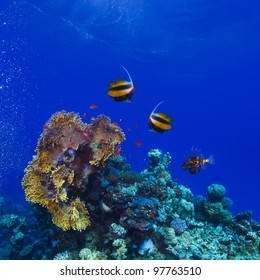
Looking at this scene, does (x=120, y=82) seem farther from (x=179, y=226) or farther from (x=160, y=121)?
(x=179, y=226)

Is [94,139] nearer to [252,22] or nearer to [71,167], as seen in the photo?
[71,167]

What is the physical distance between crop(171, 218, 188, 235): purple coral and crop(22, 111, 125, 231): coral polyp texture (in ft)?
8.22

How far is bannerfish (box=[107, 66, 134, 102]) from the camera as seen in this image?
4.56 m

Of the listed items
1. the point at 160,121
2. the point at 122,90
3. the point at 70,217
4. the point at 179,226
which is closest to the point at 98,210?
the point at 70,217

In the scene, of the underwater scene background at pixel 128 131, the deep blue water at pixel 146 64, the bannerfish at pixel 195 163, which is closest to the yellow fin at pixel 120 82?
the underwater scene background at pixel 128 131

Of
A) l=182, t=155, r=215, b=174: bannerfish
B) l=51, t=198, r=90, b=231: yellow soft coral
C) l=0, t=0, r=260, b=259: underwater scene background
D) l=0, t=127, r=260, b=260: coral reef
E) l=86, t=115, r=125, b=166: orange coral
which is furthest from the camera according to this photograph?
l=86, t=115, r=125, b=166: orange coral

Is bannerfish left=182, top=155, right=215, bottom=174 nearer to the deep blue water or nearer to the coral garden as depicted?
the deep blue water

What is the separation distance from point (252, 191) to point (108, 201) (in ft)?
311

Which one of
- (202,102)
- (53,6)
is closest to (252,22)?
(53,6)

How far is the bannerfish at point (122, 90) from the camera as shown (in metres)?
4.56

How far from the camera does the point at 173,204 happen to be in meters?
9.10

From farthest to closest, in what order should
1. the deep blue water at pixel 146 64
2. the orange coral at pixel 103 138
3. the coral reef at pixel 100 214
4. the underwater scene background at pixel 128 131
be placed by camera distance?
the deep blue water at pixel 146 64, the orange coral at pixel 103 138, the underwater scene background at pixel 128 131, the coral reef at pixel 100 214

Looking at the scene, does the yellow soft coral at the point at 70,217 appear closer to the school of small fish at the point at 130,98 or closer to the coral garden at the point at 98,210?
the coral garden at the point at 98,210

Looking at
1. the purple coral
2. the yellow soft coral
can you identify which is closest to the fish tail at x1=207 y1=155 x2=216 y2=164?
the purple coral
